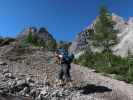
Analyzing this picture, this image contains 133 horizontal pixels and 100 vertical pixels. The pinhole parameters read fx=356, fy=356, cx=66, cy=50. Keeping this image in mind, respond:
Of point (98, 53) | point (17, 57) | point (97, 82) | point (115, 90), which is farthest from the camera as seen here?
point (98, 53)

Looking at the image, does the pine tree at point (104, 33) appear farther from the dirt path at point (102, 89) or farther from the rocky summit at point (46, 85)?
the dirt path at point (102, 89)

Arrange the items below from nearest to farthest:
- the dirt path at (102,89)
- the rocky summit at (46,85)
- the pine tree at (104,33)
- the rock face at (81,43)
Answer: the rocky summit at (46,85) → the dirt path at (102,89) → the pine tree at (104,33) → the rock face at (81,43)

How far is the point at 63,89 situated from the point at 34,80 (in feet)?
9.02

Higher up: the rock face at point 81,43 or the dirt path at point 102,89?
the rock face at point 81,43

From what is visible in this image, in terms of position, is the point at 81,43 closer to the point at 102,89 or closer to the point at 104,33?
the point at 104,33

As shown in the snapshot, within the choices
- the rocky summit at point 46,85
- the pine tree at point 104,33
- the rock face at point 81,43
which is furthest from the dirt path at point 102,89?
the rock face at point 81,43

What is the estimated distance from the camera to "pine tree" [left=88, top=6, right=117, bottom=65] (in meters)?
51.6

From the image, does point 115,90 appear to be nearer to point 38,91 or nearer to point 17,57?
point 38,91

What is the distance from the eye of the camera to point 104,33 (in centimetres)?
5150

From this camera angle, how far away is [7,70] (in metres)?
24.7

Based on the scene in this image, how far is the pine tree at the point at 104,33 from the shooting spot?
169 feet

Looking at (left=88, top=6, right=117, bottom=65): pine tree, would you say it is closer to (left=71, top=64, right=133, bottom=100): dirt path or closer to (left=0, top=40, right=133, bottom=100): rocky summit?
(left=0, top=40, right=133, bottom=100): rocky summit

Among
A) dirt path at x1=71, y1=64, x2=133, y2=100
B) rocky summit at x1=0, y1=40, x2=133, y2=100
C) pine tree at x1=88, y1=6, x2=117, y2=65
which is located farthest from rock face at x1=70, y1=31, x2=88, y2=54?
dirt path at x1=71, y1=64, x2=133, y2=100

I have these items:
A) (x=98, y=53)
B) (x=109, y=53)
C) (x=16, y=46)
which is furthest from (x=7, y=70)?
(x=98, y=53)
